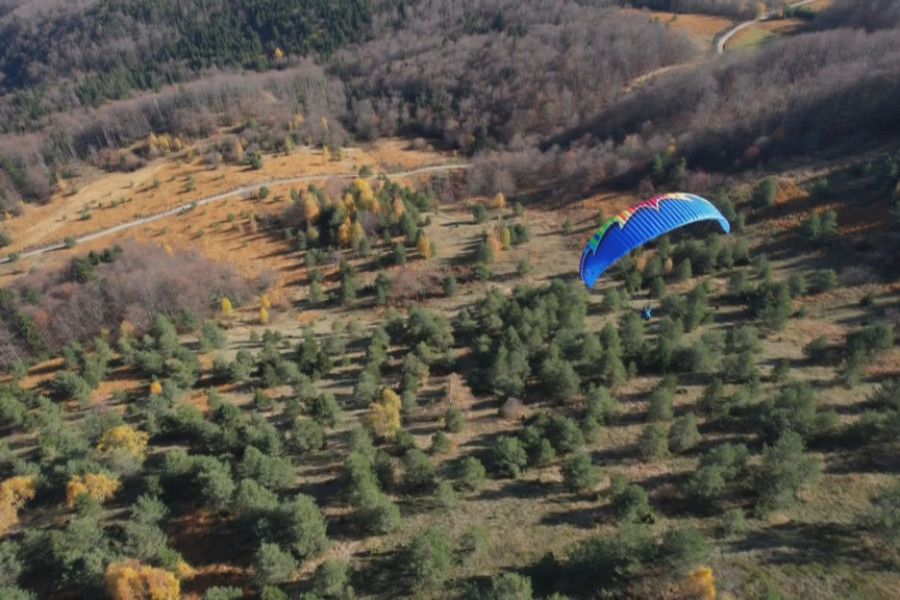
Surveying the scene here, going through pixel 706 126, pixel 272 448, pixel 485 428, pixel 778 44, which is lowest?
pixel 485 428

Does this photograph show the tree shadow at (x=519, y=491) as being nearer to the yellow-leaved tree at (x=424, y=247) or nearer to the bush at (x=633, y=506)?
the bush at (x=633, y=506)

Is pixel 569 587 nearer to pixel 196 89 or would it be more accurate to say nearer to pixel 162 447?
A: pixel 162 447

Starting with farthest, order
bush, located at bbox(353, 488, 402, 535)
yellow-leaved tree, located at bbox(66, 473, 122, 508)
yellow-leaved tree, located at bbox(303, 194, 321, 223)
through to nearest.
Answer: yellow-leaved tree, located at bbox(303, 194, 321, 223) < yellow-leaved tree, located at bbox(66, 473, 122, 508) < bush, located at bbox(353, 488, 402, 535)

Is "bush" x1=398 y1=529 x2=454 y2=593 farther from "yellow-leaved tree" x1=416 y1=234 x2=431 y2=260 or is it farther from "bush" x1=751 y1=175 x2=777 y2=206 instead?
"bush" x1=751 y1=175 x2=777 y2=206

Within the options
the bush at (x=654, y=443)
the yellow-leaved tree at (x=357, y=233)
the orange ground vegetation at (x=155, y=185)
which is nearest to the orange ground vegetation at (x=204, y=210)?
the orange ground vegetation at (x=155, y=185)

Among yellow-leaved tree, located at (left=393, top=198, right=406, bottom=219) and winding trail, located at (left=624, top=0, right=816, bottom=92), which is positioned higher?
winding trail, located at (left=624, top=0, right=816, bottom=92)

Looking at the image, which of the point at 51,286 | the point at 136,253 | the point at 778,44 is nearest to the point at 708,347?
the point at 136,253

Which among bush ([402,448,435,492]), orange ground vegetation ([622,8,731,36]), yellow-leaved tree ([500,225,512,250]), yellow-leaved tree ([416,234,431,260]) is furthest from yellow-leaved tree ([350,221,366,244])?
orange ground vegetation ([622,8,731,36])
